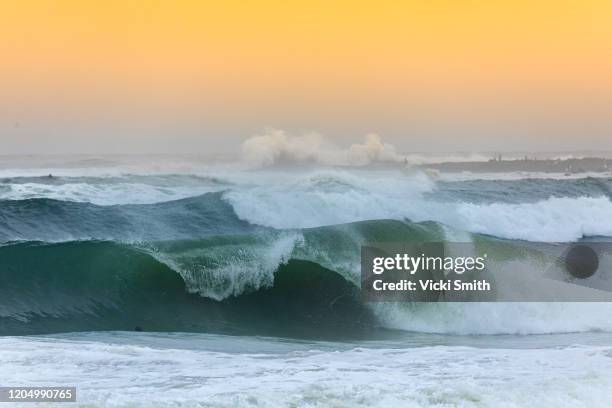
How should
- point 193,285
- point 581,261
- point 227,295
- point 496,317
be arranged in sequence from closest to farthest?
point 496,317 → point 227,295 → point 193,285 → point 581,261

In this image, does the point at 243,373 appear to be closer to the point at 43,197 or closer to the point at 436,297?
the point at 436,297

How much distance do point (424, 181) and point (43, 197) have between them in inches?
463

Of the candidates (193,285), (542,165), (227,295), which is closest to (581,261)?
(227,295)

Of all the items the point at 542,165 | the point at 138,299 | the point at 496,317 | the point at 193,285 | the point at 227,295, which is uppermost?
the point at 542,165

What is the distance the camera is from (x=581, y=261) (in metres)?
16.5

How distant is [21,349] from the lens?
768 centimetres

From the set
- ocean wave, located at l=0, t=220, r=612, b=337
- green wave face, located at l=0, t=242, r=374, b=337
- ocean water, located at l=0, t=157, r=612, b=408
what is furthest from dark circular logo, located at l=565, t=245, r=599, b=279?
green wave face, located at l=0, t=242, r=374, b=337

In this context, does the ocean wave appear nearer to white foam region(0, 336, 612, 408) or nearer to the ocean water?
the ocean water

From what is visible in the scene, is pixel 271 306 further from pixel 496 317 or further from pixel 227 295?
pixel 496 317

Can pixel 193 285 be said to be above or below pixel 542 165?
below

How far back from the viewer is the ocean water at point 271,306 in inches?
256

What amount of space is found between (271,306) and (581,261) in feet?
27.3

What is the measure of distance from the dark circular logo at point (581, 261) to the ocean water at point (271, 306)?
491 millimetres

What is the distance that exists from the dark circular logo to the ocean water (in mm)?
491
